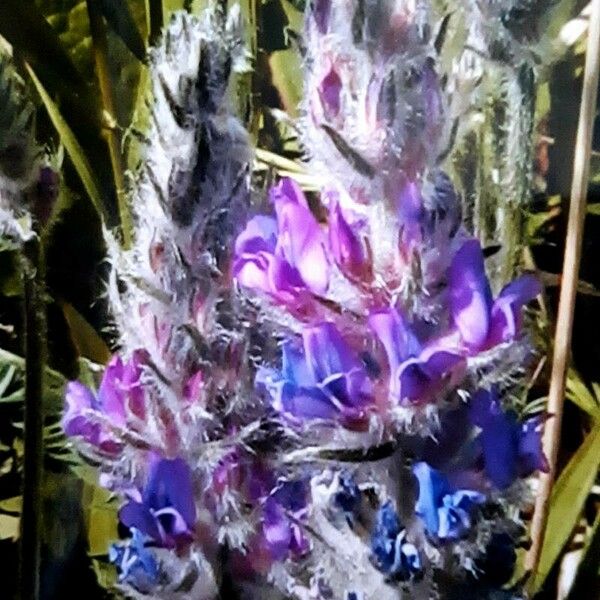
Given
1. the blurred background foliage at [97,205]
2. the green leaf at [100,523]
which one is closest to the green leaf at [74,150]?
the blurred background foliage at [97,205]

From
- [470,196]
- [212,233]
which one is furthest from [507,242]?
[212,233]

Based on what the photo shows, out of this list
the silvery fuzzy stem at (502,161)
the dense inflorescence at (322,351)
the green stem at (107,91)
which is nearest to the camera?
the dense inflorescence at (322,351)

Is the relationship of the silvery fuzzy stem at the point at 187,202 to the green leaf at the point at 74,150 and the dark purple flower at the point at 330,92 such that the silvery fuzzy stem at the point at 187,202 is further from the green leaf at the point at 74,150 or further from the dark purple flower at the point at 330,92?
the green leaf at the point at 74,150

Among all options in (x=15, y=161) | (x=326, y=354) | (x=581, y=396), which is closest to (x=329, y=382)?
(x=326, y=354)

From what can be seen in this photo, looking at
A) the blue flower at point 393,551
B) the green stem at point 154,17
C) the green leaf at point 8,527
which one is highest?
the green stem at point 154,17

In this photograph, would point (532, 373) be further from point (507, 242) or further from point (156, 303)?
point (156, 303)

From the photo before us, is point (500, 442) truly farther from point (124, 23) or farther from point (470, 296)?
point (124, 23)

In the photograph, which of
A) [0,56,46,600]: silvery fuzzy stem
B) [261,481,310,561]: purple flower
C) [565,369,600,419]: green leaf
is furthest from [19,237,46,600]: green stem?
[565,369,600,419]: green leaf
